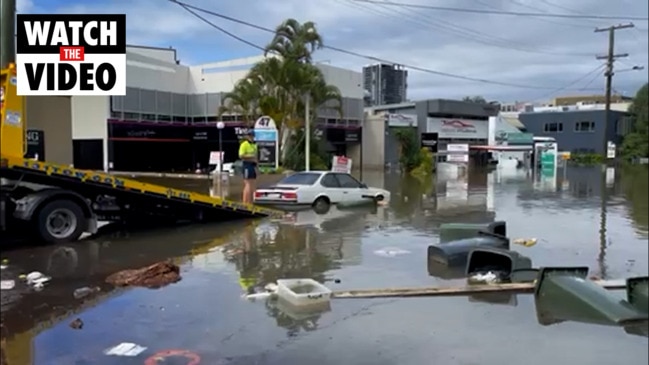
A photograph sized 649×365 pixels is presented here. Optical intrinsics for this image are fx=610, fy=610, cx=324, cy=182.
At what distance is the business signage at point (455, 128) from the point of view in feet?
156

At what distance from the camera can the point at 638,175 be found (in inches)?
90.7

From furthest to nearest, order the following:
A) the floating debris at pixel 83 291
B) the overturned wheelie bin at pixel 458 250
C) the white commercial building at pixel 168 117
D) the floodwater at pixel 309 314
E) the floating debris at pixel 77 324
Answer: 1. the white commercial building at pixel 168 117
2. the overturned wheelie bin at pixel 458 250
3. the floating debris at pixel 83 291
4. the floating debris at pixel 77 324
5. the floodwater at pixel 309 314

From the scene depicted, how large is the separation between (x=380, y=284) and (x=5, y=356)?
4.13 m

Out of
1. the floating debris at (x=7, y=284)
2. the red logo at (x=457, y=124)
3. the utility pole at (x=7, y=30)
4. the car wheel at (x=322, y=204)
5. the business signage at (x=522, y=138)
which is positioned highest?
the red logo at (x=457, y=124)

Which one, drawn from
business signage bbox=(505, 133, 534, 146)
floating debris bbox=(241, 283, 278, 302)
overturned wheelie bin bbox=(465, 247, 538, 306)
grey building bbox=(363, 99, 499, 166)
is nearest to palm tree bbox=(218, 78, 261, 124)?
grey building bbox=(363, 99, 499, 166)

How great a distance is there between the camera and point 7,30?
336 inches

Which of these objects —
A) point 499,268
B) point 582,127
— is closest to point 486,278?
point 499,268

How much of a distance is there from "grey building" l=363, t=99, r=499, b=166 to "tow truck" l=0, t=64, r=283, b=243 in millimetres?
30076

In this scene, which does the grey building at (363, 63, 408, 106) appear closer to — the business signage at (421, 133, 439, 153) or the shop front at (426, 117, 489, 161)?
the business signage at (421, 133, 439, 153)

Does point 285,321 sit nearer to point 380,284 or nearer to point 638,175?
point 380,284

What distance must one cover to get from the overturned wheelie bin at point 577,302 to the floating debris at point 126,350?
3.44 metres

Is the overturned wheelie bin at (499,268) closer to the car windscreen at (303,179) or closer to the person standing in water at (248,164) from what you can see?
the person standing in water at (248,164)

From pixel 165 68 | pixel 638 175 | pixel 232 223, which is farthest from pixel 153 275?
pixel 165 68

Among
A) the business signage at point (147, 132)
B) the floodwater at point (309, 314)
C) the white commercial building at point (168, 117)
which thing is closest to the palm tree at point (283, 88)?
the white commercial building at point (168, 117)
